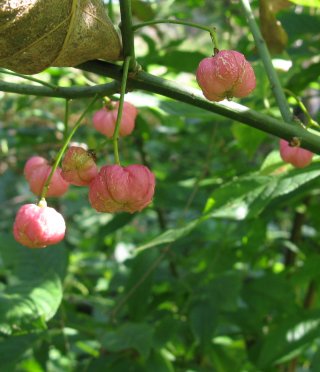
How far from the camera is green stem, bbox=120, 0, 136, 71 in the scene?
918 mm

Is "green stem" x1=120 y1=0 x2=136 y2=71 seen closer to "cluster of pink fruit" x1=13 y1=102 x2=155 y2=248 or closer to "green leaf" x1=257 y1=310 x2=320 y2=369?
"cluster of pink fruit" x1=13 y1=102 x2=155 y2=248

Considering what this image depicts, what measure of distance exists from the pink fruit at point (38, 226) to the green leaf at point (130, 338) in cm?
61

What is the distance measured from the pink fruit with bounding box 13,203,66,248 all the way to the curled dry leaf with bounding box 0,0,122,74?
0.25m

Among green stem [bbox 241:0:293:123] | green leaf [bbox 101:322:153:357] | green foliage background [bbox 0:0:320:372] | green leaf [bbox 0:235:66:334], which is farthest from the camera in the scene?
green leaf [bbox 101:322:153:357]

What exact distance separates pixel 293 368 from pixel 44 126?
1.57m

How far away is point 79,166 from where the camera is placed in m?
1.03

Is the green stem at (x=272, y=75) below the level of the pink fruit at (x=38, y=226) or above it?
above

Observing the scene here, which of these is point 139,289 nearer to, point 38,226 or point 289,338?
point 289,338

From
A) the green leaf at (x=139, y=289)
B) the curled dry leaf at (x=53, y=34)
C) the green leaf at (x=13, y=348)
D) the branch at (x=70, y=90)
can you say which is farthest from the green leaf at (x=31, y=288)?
the curled dry leaf at (x=53, y=34)

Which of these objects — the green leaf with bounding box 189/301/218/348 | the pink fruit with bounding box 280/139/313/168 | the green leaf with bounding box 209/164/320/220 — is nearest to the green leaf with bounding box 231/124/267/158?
the green leaf with bounding box 209/164/320/220

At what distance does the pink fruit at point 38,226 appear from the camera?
1.04 meters

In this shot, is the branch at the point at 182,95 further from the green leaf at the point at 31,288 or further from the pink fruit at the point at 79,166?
the green leaf at the point at 31,288

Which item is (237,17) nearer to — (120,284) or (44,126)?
(44,126)

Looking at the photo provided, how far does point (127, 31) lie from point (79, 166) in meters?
0.23
